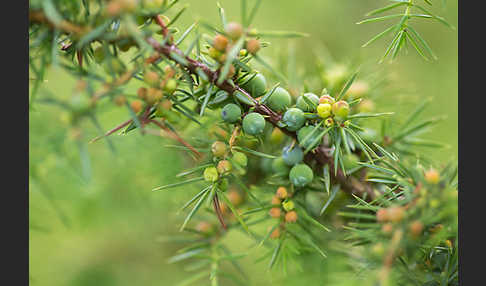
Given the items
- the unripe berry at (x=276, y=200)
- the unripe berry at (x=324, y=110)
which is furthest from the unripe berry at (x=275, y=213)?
the unripe berry at (x=324, y=110)

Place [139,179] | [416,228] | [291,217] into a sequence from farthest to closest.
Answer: [139,179], [291,217], [416,228]

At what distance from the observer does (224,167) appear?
0.31m

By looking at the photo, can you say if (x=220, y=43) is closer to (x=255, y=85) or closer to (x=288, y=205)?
(x=255, y=85)

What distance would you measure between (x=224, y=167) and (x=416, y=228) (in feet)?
0.48

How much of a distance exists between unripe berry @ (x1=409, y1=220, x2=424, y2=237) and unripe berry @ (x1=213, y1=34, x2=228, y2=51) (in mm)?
171

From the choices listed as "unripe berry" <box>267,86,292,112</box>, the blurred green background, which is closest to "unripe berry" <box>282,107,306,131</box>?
"unripe berry" <box>267,86,292,112</box>

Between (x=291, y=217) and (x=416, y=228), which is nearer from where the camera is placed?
(x=416, y=228)

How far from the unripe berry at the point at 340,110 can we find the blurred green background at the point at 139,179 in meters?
0.27

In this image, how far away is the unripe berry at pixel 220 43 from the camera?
0.26 meters

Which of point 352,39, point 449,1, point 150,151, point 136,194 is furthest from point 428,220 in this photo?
point 449,1

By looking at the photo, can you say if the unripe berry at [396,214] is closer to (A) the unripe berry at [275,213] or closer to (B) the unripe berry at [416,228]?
(B) the unripe berry at [416,228]

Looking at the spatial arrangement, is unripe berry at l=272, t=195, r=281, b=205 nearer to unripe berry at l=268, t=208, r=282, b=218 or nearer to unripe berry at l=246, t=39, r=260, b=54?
unripe berry at l=268, t=208, r=282, b=218

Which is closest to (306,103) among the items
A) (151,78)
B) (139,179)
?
(151,78)

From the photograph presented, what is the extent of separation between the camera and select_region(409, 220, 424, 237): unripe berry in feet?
→ 0.79
